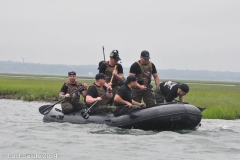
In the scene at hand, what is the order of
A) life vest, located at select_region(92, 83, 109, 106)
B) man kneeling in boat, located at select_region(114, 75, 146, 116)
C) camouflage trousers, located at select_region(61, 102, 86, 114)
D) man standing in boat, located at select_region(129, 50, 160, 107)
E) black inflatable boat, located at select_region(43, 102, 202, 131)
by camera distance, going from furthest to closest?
camouflage trousers, located at select_region(61, 102, 86, 114), man standing in boat, located at select_region(129, 50, 160, 107), life vest, located at select_region(92, 83, 109, 106), man kneeling in boat, located at select_region(114, 75, 146, 116), black inflatable boat, located at select_region(43, 102, 202, 131)

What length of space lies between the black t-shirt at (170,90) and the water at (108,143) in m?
1.08

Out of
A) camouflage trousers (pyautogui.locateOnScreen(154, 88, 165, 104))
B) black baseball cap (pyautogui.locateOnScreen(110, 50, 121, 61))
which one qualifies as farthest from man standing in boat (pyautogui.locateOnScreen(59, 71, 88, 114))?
camouflage trousers (pyautogui.locateOnScreen(154, 88, 165, 104))

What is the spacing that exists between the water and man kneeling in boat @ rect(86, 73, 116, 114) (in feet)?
1.95

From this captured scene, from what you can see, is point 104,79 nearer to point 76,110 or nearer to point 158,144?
point 76,110

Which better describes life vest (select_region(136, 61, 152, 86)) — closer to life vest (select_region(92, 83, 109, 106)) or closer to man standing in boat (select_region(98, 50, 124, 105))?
man standing in boat (select_region(98, 50, 124, 105))

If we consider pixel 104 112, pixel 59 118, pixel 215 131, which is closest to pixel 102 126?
pixel 104 112

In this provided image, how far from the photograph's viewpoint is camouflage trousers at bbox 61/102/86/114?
16828 millimetres

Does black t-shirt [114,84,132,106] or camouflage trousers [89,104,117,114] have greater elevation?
black t-shirt [114,84,132,106]

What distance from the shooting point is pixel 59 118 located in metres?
17.0

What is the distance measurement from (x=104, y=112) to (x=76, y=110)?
122 centimetres

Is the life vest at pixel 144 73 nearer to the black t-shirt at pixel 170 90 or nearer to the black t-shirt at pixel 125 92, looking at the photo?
the black t-shirt at pixel 170 90

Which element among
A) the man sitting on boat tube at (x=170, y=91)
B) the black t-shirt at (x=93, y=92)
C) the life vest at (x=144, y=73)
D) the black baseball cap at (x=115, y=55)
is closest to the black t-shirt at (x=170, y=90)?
the man sitting on boat tube at (x=170, y=91)

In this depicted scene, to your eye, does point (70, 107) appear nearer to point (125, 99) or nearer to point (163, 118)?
point (125, 99)

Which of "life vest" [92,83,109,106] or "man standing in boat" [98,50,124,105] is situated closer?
"life vest" [92,83,109,106]
